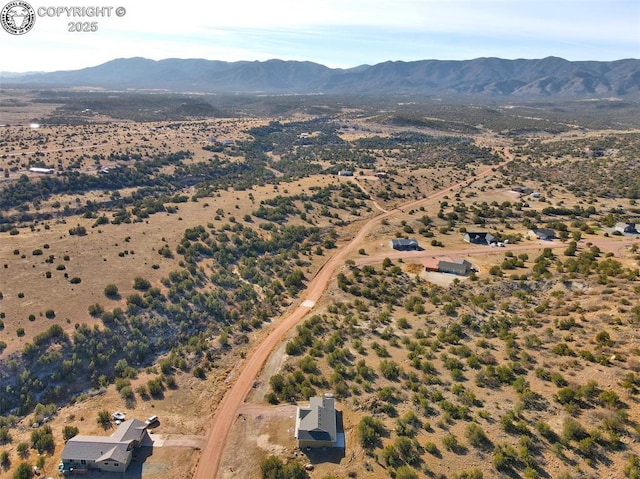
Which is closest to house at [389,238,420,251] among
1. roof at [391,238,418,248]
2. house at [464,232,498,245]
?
roof at [391,238,418,248]

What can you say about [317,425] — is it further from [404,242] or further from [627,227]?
[627,227]

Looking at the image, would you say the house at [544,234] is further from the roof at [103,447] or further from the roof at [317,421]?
the roof at [103,447]

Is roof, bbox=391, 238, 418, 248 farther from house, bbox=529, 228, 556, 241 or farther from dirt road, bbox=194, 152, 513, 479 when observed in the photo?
house, bbox=529, 228, 556, 241

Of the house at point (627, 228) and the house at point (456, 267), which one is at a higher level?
the house at point (627, 228)

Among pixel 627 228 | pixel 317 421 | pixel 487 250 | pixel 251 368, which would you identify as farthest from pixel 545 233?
pixel 317 421

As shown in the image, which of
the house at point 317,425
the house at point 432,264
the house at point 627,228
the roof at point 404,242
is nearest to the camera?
the house at point 317,425

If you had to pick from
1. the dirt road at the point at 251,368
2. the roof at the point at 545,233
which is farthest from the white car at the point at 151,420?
the roof at the point at 545,233

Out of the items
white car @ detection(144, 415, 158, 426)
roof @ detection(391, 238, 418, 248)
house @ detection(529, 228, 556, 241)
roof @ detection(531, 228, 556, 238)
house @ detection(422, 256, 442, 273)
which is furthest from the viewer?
roof @ detection(531, 228, 556, 238)
